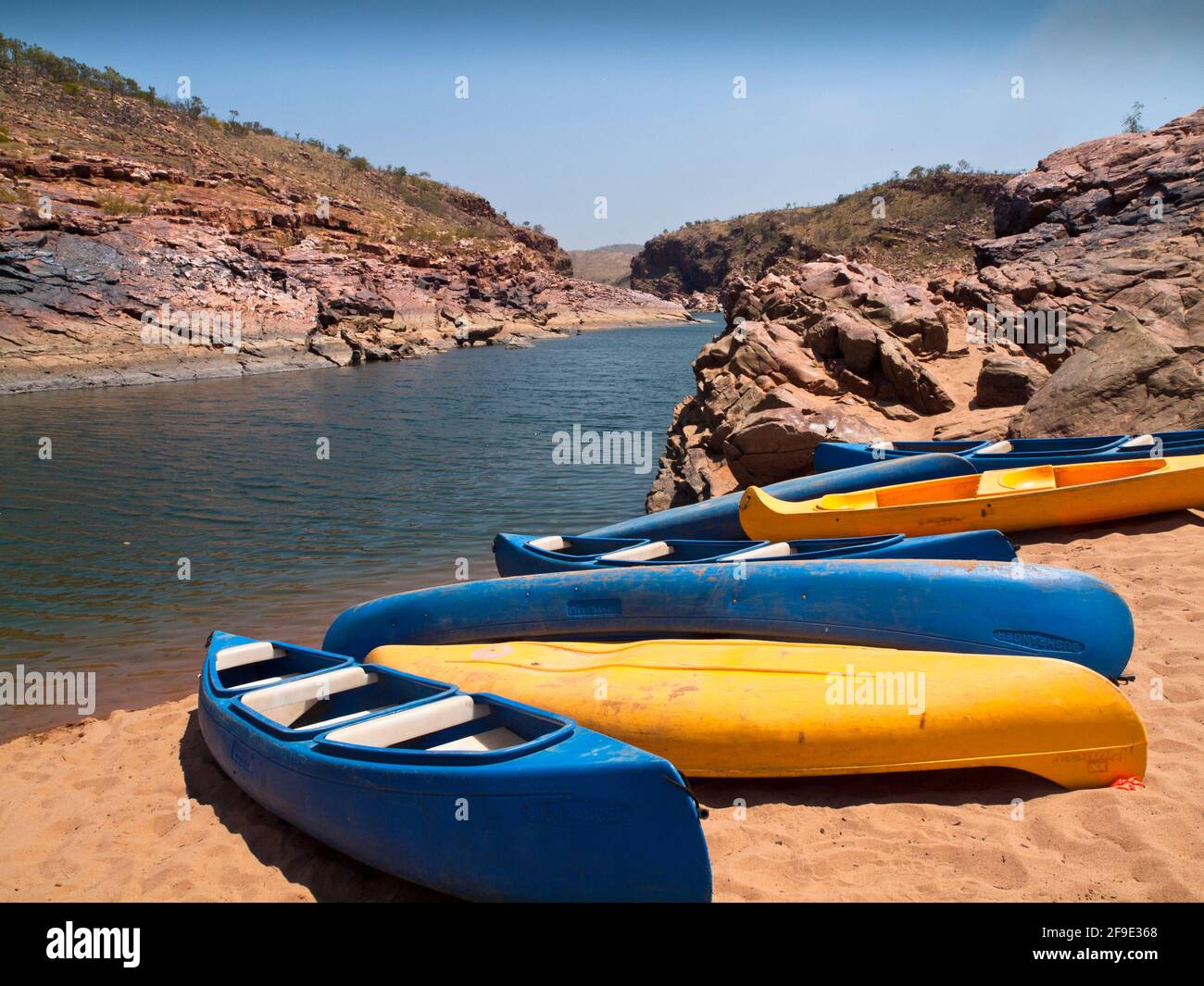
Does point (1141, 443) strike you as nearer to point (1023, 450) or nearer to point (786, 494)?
point (1023, 450)

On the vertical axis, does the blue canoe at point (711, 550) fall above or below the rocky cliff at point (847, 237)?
below

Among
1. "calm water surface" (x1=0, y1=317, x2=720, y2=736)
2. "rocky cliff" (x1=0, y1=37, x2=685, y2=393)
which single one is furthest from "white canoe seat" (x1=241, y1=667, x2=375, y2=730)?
"rocky cliff" (x1=0, y1=37, x2=685, y2=393)

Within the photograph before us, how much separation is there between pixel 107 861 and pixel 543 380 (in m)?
26.3

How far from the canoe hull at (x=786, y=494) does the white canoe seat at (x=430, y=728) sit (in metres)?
3.77

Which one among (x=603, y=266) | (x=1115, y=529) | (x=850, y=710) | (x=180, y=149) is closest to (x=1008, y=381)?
(x=1115, y=529)

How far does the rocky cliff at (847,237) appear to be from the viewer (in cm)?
5734

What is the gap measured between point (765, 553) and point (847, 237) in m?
72.4

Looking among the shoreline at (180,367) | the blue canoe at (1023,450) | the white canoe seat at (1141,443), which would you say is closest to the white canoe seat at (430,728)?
the blue canoe at (1023,450)

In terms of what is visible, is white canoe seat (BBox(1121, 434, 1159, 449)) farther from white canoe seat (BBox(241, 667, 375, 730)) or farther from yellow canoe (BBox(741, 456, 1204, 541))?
white canoe seat (BBox(241, 667, 375, 730))

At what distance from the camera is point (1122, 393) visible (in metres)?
8.73

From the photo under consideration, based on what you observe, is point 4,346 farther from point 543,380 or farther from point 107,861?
point 107,861

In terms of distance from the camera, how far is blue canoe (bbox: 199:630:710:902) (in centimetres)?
301

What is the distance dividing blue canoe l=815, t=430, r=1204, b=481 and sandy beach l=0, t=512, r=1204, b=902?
2534mm

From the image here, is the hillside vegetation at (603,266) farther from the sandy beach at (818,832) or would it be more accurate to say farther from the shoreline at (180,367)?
the sandy beach at (818,832)
